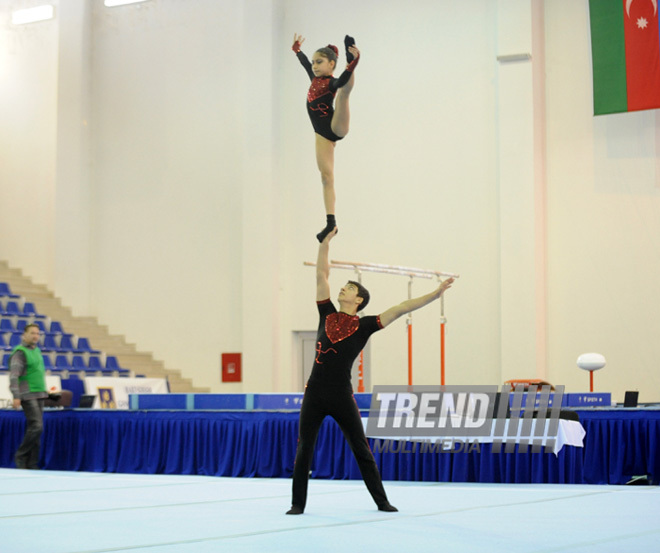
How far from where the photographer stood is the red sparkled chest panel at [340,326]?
502cm

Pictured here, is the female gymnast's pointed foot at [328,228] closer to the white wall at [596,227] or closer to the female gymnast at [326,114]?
the female gymnast at [326,114]

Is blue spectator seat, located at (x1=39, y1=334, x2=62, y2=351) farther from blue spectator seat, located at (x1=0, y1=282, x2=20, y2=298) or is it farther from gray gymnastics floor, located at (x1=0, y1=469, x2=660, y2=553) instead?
gray gymnastics floor, located at (x1=0, y1=469, x2=660, y2=553)

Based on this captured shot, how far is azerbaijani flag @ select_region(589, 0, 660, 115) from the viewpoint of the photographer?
1312 centimetres

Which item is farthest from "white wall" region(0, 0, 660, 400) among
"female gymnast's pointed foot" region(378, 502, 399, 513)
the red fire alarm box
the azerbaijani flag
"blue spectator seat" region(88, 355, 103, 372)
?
"female gymnast's pointed foot" region(378, 502, 399, 513)

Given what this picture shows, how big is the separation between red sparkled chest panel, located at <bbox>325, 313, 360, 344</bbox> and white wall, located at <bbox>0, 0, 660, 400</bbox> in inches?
353

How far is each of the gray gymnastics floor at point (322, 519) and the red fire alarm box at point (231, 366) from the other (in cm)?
842

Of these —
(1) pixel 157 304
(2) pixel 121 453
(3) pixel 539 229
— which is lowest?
(2) pixel 121 453

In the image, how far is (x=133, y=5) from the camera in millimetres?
17062

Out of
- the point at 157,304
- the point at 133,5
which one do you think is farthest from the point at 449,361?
the point at 133,5

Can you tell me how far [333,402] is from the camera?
4.92 m

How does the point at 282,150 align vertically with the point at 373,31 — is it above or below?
below

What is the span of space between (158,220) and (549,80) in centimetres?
740

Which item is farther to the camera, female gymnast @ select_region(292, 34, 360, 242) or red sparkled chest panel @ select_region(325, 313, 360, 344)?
red sparkled chest panel @ select_region(325, 313, 360, 344)

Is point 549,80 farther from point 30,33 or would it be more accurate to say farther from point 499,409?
point 30,33
